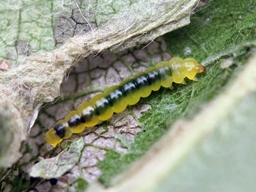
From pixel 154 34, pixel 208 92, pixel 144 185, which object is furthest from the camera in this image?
pixel 154 34

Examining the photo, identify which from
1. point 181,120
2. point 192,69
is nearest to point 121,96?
point 192,69

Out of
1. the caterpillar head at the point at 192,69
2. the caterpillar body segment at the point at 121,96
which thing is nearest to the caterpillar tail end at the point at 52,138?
the caterpillar body segment at the point at 121,96

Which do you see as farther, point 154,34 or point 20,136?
point 154,34

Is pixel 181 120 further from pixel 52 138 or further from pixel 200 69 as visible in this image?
pixel 52 138

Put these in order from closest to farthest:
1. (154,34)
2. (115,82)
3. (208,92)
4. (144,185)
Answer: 1. (144,185)
2. (208,92)
3. (154,34)
4. (115,82)

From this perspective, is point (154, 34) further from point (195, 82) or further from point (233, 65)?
point (233, 65)

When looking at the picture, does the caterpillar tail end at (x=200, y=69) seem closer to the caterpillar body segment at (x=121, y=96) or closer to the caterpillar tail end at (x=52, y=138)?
the caterpillar body segment at (x=121, y=96)

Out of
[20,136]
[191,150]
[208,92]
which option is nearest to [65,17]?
[20,136]

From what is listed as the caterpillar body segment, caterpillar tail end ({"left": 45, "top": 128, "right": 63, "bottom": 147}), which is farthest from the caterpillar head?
caterpillar tail end ({"left": 45, "top": 128, "right": 63, "bottom": 147})
